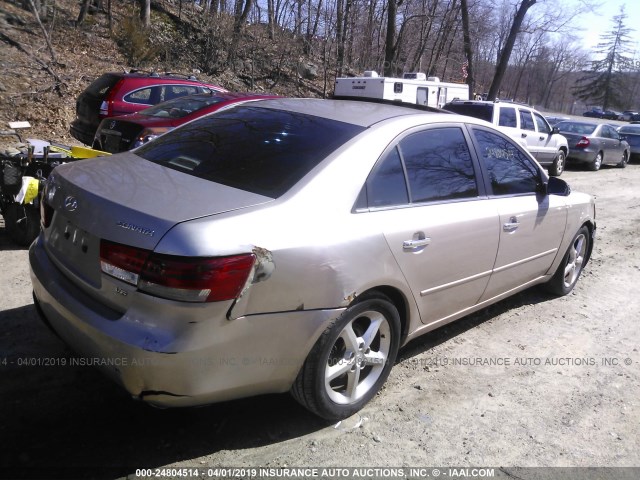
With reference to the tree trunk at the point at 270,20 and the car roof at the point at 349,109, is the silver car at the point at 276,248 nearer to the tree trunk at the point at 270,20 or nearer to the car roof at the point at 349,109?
the car roof at the point at 349,109

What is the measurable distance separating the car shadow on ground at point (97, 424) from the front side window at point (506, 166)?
2148 millimetres

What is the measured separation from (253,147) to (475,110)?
10931mm

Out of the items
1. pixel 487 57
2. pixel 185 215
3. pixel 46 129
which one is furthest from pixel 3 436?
pixel 487 57

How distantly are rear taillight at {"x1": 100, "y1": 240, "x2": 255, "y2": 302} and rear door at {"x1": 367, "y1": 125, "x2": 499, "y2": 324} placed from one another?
0.97 m

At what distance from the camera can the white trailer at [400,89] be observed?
15453 mm

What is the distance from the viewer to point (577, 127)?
57.4 ft

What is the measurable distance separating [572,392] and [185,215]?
2.82 meters

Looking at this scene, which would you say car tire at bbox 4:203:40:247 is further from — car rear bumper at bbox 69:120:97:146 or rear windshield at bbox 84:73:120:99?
rear windshield at bbox 84:73:120:99

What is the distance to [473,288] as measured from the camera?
395cm

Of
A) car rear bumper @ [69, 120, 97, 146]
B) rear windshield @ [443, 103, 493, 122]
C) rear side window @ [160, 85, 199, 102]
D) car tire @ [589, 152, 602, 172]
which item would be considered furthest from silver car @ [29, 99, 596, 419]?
car tire @ [589, 152, 602, 172]

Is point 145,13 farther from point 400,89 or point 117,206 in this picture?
point 117,206

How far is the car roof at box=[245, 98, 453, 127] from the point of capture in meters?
3.52

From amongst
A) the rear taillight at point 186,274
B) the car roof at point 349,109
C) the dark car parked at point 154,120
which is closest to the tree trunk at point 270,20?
the dark car parked at point 154,120

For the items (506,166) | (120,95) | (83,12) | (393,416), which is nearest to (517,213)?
(506,166)
